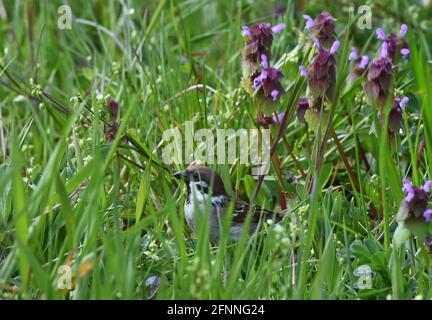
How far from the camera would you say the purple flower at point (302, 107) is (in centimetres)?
361

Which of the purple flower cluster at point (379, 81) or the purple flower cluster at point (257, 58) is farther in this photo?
the purple flower cluster at point (257, 58)

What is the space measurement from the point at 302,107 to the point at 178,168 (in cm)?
59

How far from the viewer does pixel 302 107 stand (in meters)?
3.63

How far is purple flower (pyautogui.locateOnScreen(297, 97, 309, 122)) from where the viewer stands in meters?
3.61

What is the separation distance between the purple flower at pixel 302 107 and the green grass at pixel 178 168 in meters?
0.10

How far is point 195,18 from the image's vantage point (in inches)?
224

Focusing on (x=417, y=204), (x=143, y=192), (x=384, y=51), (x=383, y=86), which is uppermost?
(x=384, y=51)

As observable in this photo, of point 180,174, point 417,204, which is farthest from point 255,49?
point 417,204

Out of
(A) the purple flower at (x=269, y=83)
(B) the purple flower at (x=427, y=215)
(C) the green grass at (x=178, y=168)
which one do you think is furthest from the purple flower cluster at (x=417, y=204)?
(A) the purple flower at (x=269, y=83)

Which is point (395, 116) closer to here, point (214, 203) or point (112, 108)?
point (214, 203)

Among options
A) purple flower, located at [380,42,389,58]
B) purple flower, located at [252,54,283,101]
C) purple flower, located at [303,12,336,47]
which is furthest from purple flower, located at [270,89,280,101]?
purple flower, located at [380,42,389,58]

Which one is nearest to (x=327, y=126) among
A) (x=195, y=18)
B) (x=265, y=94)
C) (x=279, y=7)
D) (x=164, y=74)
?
(x=265, y=94)

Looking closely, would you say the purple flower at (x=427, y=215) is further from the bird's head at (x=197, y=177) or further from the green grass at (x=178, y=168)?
the bird's head at (x=197, y=177)
